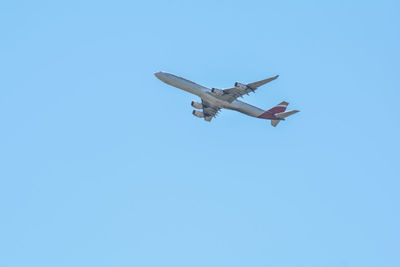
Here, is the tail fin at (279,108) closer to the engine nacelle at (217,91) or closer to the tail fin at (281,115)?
the tail fin at (281,115)

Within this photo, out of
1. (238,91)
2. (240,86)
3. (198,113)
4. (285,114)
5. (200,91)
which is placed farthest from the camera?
(198,113)

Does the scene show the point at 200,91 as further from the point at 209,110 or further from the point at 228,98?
the point at 209,110

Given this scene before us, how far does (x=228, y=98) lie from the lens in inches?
3971

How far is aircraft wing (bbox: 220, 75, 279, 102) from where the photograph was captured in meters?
95.5

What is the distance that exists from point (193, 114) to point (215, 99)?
390 inches

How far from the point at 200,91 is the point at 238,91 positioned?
6.31 m

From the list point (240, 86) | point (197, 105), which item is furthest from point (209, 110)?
point (240, 86)

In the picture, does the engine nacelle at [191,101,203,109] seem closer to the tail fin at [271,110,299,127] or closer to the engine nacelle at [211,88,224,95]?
the engine nacelle at [211,88,224,95]

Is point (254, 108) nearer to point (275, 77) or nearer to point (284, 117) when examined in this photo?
point (284, 117)

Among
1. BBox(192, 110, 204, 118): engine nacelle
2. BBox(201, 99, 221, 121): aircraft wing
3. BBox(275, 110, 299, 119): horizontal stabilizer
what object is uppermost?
BBox(192, 110, 204, 118): engine nacelle

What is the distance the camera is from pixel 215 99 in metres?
101

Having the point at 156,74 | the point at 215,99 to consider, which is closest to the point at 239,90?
the point at 215,99

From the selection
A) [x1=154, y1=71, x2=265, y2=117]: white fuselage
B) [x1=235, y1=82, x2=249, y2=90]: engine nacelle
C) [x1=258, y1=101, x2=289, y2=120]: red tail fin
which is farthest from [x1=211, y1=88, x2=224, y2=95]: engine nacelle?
[x1=258, y1=101, x2=289, y2=120]: red tail fin

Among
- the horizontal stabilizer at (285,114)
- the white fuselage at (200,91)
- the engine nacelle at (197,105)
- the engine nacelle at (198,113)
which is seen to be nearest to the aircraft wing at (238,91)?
the white fuselage at (200,91)
